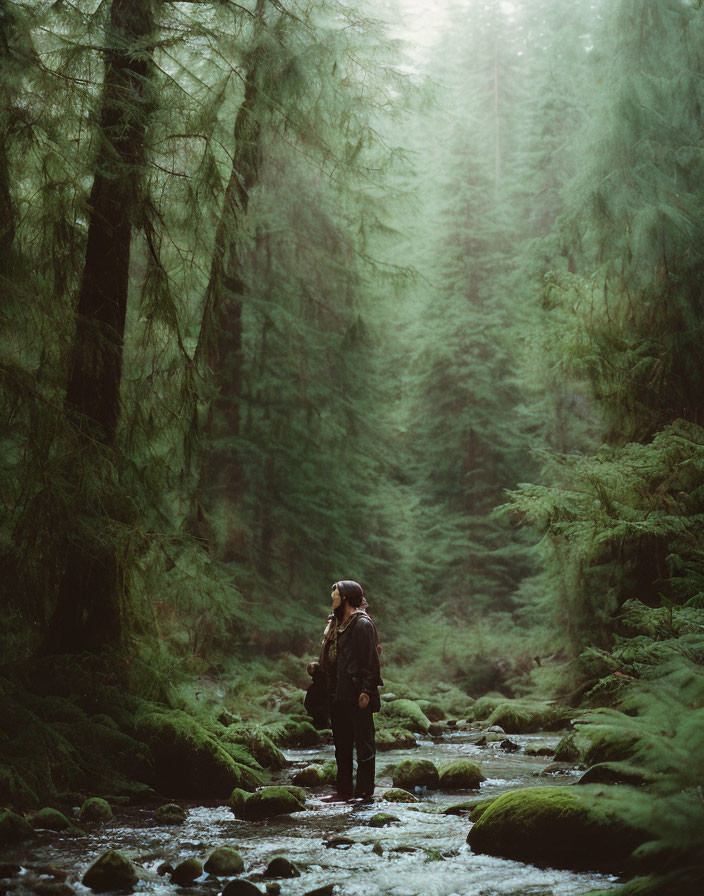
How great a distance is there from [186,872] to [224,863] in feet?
0.84

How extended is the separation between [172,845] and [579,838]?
2.62 metres

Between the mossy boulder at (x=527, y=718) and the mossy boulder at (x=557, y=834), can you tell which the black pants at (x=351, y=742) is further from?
the mossy boulder at (x=527, y=718)

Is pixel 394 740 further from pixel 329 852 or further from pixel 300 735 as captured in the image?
pixel 329 852

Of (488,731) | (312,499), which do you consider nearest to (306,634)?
(312,499)

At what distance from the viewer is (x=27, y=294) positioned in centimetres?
633

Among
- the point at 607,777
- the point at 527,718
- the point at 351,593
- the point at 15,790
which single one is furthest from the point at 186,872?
the point at 527,718

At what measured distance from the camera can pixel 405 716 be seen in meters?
13.8

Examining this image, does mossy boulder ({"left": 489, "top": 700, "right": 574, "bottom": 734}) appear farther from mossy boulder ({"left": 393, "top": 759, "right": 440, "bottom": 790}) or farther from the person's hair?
the person's hair

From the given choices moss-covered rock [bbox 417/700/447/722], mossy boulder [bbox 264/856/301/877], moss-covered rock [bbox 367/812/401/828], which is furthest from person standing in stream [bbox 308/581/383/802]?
moss-covered rock [bbox 417/700/447/722]

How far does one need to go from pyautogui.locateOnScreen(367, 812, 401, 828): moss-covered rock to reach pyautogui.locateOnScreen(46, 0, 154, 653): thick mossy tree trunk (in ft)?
8.75

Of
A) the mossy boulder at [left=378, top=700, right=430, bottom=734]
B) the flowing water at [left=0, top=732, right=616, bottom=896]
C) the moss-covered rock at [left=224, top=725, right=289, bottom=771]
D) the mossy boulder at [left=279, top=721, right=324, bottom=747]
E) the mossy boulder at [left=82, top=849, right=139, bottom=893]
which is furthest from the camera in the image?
the mossy boulder at [left=378, top=700, right=430, bottom=734]

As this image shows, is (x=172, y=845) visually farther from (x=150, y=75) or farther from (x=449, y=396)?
(x=449, y=396)

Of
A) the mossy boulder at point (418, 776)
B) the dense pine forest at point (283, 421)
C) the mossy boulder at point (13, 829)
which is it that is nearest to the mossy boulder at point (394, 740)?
the dense pine forest at point (283, 421)

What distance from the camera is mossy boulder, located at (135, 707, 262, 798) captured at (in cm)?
717
